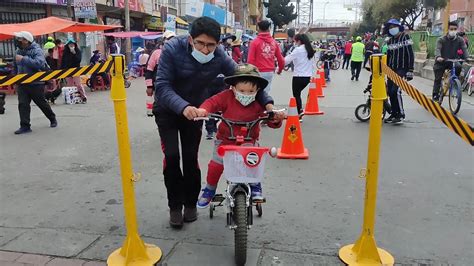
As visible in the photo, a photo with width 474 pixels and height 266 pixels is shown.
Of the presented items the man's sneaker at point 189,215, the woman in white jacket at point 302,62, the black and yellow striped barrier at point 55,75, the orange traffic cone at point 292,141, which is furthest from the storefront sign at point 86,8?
the man's sneaker at point 189,215

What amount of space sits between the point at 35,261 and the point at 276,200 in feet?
7.90

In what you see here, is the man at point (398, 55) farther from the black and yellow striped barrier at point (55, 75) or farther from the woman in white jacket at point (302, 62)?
the black and yellow striped barrier at point (55, 75)

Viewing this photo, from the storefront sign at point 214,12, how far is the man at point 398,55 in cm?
3444

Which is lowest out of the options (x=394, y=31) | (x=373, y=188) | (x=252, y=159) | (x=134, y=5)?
(x=373, y=188)

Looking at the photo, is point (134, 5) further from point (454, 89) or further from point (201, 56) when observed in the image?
point (201, 56)

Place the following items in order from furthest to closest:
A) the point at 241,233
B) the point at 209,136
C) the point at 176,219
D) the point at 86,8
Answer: the point at 86,8, the point at 209,136, the point at 176,219, the point at 241,233

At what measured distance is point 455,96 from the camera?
10047mm

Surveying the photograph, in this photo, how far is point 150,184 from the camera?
5.45 m

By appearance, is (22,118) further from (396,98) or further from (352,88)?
(352,88)

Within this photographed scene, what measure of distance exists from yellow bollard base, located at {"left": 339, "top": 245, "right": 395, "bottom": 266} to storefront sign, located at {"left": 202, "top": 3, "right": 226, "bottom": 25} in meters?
39.9

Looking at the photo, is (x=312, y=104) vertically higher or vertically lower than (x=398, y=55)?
lower

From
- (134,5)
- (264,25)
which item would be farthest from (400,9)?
(264,25)

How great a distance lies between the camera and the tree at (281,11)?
82.7 meters

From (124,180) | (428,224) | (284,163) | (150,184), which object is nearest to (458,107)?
(284,163)
